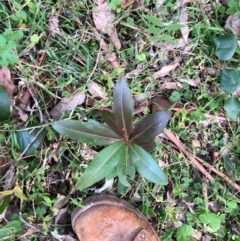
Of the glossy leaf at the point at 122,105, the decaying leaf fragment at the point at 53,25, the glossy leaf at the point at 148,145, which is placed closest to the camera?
the glossy leaf at the point at 122,105

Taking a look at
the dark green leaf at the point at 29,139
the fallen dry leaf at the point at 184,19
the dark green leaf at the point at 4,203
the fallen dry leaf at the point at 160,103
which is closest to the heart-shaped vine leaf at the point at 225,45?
the fallen dry leaf at the point at 184,19

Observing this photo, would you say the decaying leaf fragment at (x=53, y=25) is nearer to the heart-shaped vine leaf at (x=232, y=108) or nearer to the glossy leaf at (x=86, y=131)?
the glossy leaf at (x=86, y=131)

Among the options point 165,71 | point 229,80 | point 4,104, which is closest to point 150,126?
point 165,71

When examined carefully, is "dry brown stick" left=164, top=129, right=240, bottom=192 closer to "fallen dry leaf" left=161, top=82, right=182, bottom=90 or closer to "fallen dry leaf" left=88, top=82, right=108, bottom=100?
"fallen dry leaf" left=161, top=82, right=182, bottom=90

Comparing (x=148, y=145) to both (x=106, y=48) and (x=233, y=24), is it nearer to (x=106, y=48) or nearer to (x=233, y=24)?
(x=106, y=48)

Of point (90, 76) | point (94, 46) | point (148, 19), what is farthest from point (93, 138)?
point (148, 19)

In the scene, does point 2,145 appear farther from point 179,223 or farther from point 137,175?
point 179,223
